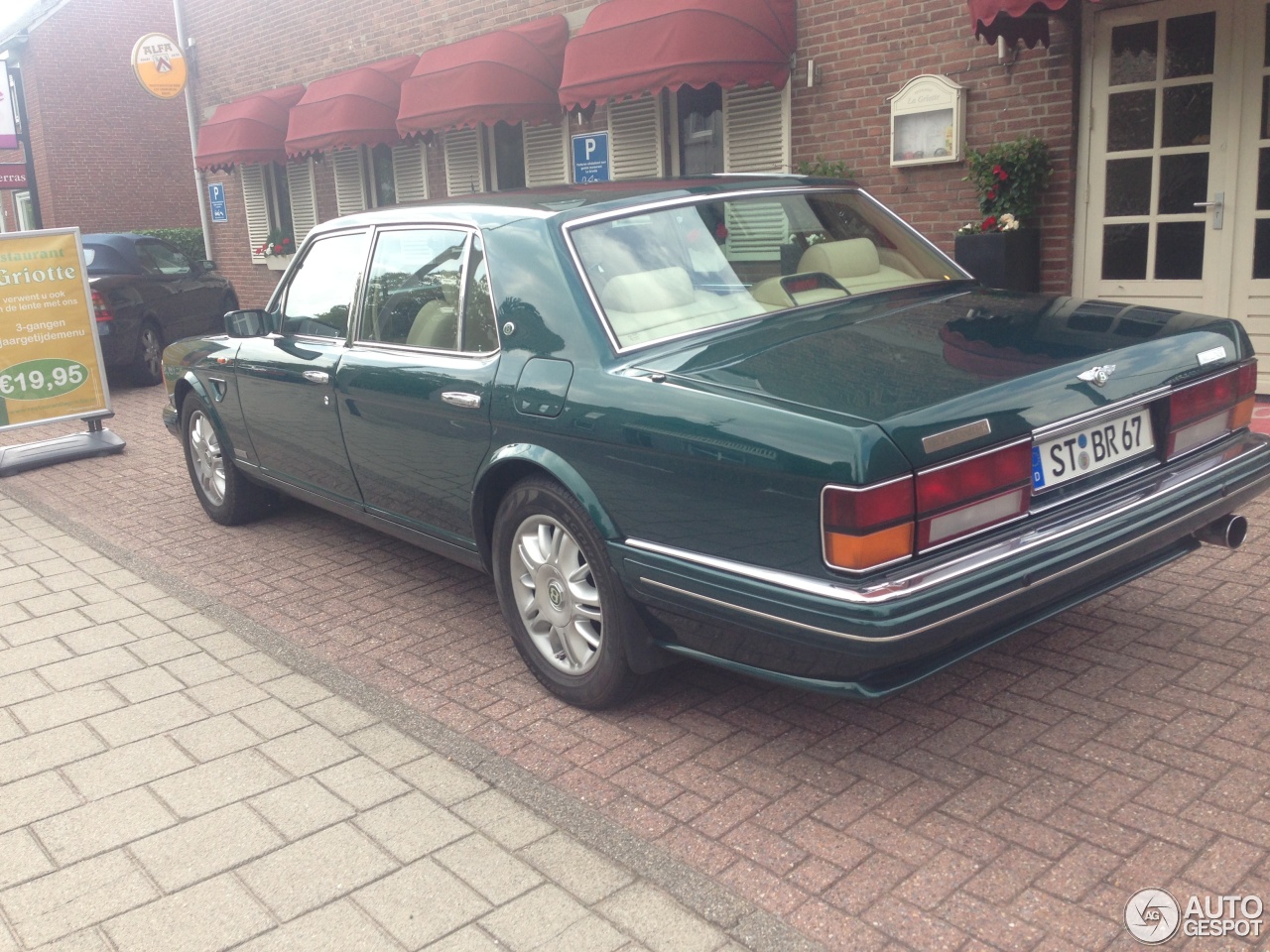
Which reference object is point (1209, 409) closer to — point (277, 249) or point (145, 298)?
point (145, 298)

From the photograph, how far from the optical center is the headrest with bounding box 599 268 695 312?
368 cm

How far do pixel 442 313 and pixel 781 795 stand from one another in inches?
82.8

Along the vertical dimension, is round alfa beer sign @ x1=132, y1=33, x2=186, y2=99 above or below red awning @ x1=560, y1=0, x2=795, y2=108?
above

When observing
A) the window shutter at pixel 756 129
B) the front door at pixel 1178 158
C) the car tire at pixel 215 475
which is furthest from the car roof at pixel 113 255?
the front door at pixel 1178 158

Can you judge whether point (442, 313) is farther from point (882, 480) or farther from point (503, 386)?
point (882, 480)

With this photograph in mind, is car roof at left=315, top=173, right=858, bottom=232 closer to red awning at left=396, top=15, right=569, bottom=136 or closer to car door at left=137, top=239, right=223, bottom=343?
red awning at left=396, top=15, right=569, bottom=136

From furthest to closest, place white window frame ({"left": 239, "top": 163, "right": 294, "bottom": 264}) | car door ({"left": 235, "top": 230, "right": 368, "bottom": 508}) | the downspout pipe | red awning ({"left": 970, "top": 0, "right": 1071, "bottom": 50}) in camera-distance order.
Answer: the downspout pipe
white window frame ({"left": 239, "top": 163, "right": 294, "bottom": 264})
red awning ({"left": 970, "top": 0, "right": 1071, "bottom": 50})
car door ({"left": 235, "top": 230, "right": 368, "bottom": 508})

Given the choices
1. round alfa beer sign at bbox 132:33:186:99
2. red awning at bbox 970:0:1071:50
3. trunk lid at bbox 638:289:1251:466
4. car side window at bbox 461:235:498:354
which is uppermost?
round alfa beer sign at bbox 132:33:186:99

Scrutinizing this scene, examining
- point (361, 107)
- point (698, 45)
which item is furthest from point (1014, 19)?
point (361, 107)

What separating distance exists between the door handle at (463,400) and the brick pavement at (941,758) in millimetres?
959

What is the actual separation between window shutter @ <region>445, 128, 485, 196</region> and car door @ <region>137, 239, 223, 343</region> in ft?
10.4

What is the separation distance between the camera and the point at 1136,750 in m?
3.27

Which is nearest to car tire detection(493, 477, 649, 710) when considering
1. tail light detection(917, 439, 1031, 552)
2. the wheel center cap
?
the wheel center cap

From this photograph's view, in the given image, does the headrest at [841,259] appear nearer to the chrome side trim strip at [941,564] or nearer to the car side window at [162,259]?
the chrome side trim strip at [941,564]
